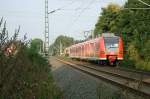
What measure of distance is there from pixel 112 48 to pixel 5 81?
35.7 metres

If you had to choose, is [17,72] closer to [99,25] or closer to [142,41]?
[142,41]

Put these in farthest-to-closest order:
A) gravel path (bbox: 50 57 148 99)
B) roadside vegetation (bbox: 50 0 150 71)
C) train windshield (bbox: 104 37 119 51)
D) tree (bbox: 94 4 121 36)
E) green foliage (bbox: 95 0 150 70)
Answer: tree (bbox: 94 4 121 36) → green foliage (bbox: 95 0 150 70) → roadside vegetation (bbox: 50 0 150 71) → train windshield (bbox: 104 37 119 51) → gravel path (bbox: 50 57 148 99)

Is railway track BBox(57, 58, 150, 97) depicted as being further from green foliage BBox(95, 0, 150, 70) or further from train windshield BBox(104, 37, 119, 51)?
train windshield BBox(104, 37, 119, 51)

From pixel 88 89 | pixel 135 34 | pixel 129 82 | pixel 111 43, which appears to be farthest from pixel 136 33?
pixel 129 82

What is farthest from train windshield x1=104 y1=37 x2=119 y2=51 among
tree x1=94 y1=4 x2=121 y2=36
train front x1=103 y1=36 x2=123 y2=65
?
tree x1=94 y1=4 x2=121 y2=36

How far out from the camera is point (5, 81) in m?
5.75

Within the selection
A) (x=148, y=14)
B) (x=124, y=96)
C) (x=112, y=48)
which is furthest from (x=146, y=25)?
(x=124, y=96)

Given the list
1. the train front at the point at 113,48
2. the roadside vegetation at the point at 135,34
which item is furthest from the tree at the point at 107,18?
the train front at the point at 113,48

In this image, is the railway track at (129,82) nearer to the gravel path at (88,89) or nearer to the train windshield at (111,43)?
the gravel path at (88,89)

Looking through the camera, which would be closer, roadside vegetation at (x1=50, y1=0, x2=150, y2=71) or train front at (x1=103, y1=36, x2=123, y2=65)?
train front at (x1=103, y1=36, x2=123, y2=65)

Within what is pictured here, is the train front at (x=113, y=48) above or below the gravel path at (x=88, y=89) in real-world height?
above

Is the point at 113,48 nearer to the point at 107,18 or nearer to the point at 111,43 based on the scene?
the point at 111,43

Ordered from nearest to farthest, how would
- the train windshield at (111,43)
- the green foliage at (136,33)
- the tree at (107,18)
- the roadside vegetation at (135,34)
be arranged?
the train windshield at (111,43) < the roadside vegetation at (135,34) < the green foliage at (136,33) < the tree at (107,18)

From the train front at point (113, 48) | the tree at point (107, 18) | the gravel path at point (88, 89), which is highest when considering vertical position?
A: the tree at point (107, 18)
